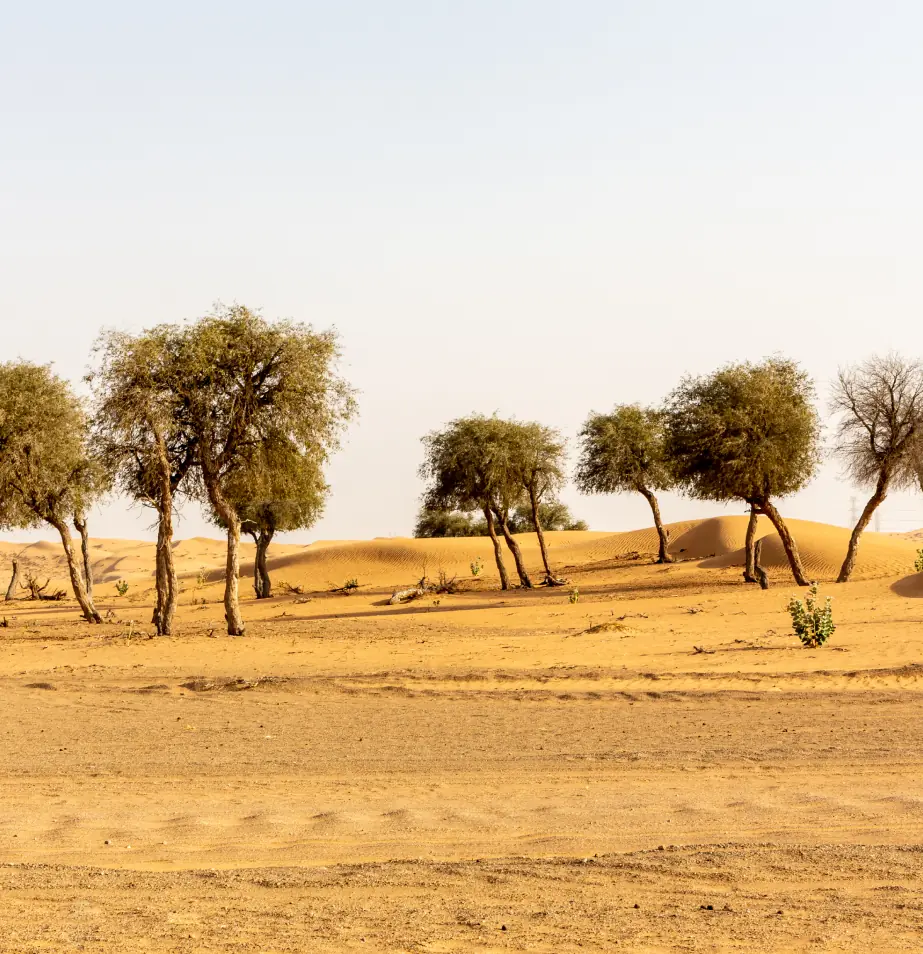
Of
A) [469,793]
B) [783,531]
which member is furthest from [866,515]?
[469,793]

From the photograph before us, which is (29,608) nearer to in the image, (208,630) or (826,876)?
(208,630)

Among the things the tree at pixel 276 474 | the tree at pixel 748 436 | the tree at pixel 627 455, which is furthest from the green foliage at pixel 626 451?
the tree at pixel 276 474

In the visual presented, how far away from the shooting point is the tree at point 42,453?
3016 centimetres

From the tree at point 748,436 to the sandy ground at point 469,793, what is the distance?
12520mm

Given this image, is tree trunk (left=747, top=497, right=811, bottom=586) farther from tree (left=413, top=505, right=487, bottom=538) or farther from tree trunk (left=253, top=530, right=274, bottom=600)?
tree (left=413, top=505, right=487, bottom=538)

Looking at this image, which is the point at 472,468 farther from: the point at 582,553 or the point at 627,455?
the point at 582,553

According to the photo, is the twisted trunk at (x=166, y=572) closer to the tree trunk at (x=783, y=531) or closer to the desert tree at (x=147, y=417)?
the desert tree at (x=147, y=417)

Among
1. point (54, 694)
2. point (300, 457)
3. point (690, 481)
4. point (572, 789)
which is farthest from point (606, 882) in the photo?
point (690, 481)

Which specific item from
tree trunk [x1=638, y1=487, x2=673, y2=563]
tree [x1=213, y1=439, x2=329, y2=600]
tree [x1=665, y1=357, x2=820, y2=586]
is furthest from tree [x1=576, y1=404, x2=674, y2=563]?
tree [x1=213, y1=439, x2=329, y2=600]

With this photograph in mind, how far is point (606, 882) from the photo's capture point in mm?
6910

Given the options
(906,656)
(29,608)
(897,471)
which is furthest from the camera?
(29,608)

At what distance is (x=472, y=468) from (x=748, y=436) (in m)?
11.4

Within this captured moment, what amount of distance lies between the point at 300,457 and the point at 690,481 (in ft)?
57.6

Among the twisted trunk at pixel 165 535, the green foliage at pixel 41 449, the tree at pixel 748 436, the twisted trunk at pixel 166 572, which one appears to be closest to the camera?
the twisted trunk at pixel 165 535
